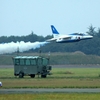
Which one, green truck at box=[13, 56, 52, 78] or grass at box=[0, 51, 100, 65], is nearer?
green truck at box=[13, 56, 52, 78]

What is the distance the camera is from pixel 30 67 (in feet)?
239

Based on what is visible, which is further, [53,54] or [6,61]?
[53,54]

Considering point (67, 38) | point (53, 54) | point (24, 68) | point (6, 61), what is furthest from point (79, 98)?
point (53, 54)

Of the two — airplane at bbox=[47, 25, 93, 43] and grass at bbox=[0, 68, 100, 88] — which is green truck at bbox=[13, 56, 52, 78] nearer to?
grass at bbox=[0, 68, 100, 88]

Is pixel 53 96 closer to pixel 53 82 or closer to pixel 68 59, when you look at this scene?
pixel 53 82

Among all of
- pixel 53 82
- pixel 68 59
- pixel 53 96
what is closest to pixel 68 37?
pixel 68 59

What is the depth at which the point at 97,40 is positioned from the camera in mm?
193000

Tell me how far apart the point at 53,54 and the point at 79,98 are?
127742 mm

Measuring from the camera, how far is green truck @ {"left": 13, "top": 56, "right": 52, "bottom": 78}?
7288 cm

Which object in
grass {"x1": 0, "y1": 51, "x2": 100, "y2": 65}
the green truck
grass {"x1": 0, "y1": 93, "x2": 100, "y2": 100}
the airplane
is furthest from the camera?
grass {"x1": 0, "y1": 51, "x2": 100, "y2": 65}

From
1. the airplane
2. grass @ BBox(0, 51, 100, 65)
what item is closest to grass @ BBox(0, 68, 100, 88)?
the airplane

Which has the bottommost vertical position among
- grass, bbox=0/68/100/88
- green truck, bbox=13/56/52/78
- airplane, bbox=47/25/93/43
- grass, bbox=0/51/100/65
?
grass, bbox=0/51/100/65

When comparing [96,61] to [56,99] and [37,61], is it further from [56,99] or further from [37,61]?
[56,99]

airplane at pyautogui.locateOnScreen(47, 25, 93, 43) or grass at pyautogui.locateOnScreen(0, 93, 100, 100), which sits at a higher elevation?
airplane at pyautogui.locateOnScreen(47, 25, 93, 43)
